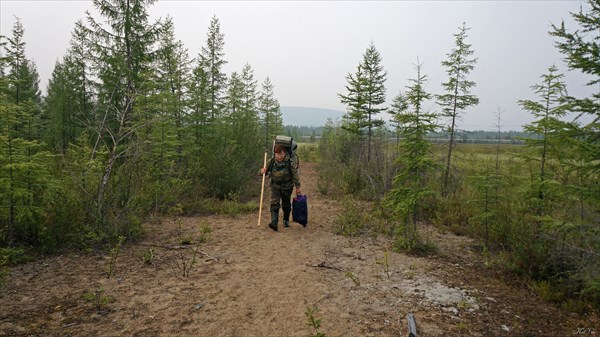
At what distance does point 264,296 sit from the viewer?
4.29m

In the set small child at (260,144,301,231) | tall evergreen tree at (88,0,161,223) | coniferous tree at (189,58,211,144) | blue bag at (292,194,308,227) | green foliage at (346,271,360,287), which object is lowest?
green foliage at (346,271,360,287)

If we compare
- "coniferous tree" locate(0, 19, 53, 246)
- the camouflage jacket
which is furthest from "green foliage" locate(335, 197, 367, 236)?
"coniferous tree" locate(0, 19, 53, 246)

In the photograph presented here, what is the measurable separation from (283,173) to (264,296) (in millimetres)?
3702

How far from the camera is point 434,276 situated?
16.7ft

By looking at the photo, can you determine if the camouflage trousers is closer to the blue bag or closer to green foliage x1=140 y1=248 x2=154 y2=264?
the blue bag

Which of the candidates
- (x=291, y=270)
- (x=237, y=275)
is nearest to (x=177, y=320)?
(x=237, y=275)

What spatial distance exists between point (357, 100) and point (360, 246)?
9220 millimetres

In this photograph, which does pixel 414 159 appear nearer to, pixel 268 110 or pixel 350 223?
pixel 350 223

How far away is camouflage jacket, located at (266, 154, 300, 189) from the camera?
7.60 meters

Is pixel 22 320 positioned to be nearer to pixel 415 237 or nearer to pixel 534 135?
pixel 415 237

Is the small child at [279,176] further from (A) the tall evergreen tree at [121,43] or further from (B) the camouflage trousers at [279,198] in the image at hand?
(A) the tall evergreen tree at [121,43]

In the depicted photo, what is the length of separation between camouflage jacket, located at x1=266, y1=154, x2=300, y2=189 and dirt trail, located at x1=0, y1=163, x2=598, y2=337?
183cm

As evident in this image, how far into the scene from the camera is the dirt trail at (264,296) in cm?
→ 354

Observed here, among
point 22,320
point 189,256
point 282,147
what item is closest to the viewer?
point 22,320
